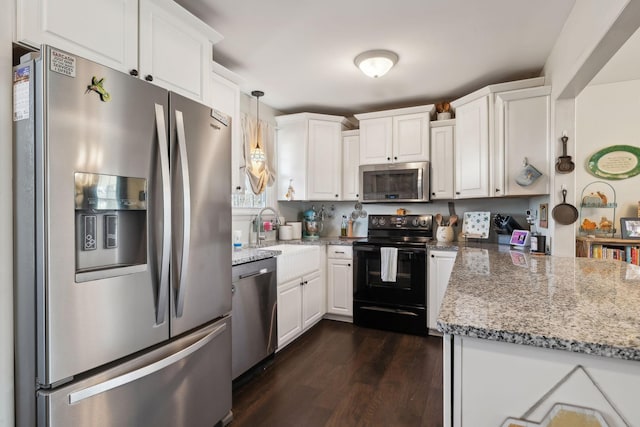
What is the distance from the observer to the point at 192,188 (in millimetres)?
1510

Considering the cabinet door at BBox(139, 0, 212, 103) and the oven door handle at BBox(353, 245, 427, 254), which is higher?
the cabinet door at BBox(139, 0, 212, 103)

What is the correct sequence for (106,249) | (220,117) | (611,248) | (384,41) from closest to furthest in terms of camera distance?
(106,249)
(220,117)
(384,41)
(611,248)

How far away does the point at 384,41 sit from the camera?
2.29 m

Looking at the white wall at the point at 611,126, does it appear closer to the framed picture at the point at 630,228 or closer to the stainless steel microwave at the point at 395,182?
the framed picture at the point at 630,228

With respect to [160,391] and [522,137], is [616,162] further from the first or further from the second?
[160,391]

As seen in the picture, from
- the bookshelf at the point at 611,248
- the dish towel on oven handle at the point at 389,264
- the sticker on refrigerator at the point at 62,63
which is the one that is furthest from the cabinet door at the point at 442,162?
the sticker on refrigerator at the point at 62,63

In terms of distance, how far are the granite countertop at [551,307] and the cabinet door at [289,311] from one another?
151 cm

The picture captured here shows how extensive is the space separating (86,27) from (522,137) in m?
2.98

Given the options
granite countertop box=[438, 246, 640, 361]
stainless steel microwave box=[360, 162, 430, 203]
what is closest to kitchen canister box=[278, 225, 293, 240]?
stainless steel microwave box=[360, 162, 430, 203]

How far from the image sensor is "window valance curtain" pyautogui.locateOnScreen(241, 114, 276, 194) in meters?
3.14

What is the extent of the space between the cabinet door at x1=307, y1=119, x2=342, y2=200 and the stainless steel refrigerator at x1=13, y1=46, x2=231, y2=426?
2121 mm

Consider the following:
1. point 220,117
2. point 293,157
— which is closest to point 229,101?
point 220,117

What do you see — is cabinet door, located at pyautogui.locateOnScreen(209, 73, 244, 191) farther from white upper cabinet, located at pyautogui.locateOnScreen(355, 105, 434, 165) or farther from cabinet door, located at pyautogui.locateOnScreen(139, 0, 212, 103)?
white upper cabinet, located at pyautogui.locateOnScreen(355, 105, 434, 165)

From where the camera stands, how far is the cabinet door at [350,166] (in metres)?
3.70
